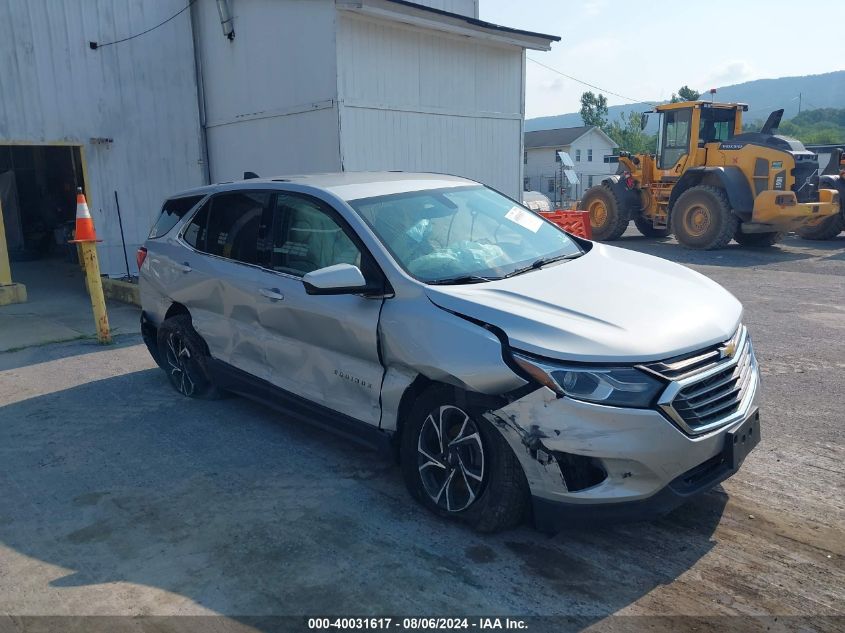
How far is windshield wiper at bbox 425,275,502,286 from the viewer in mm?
3658

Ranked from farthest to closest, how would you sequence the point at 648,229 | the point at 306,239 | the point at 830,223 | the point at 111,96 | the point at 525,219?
the point at 648,229, the point at 830,223, the point at 111,96, the point at 525,219, the point at 306,239

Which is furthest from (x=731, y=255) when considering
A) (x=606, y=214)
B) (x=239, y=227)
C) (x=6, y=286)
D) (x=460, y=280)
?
(x=6, y=286)

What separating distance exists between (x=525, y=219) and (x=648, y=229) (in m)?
13.6

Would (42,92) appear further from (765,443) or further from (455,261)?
(765,443)

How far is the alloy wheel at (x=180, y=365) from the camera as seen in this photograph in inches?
219

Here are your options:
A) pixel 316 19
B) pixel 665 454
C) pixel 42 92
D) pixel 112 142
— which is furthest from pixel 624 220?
pixel 665 454

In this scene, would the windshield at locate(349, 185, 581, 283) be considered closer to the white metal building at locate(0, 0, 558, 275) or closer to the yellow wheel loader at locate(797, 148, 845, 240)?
the white metal building at locate(0, 0, 558, 275)

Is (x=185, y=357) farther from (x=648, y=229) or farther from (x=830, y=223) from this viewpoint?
(x=830, y=223)

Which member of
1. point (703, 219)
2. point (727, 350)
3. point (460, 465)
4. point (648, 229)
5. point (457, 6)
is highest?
point (457, 6)

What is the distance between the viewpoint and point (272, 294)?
4.45m

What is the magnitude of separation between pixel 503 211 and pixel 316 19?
19.3 ft

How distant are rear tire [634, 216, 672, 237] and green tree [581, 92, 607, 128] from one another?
68.9 metres

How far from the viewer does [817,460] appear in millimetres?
4148

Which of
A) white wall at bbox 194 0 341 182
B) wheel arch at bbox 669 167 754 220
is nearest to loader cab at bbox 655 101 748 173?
wheel arch at bbox 669 167 754 220
